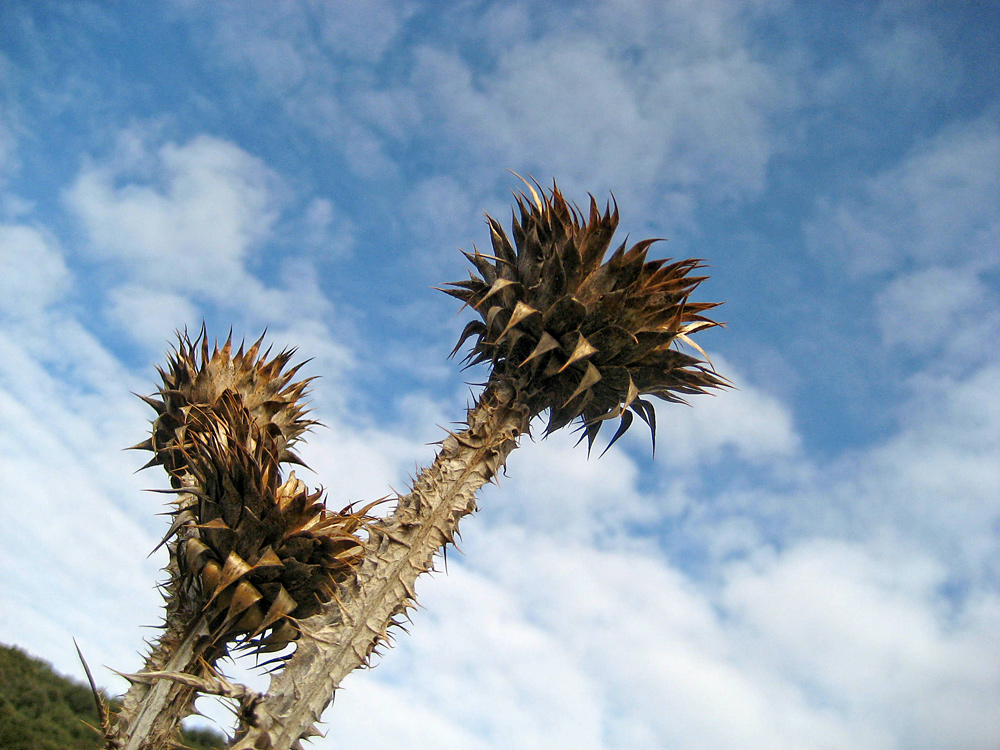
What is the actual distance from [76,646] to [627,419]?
14.9 feet

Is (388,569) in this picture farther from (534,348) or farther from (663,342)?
(663,342)

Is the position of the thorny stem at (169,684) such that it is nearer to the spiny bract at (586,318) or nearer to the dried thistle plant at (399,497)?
the dried thistle plant at (399,497)

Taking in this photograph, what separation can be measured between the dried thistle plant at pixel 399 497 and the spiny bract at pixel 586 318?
1 cm

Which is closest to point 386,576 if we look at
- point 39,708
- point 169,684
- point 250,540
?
point 250,540

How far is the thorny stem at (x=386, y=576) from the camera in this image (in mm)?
4055

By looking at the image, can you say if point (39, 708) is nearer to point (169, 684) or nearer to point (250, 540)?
point (169, 684)

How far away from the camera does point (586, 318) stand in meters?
4.79

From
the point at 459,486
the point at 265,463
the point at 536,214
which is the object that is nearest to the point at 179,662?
the point at 265,463

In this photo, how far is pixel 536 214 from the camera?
5059 millimetres

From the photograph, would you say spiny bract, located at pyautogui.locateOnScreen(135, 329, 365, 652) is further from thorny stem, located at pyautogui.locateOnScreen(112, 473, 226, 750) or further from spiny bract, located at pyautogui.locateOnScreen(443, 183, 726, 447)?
spiny bract, located at pyautogui.locateOnScreen(443, 183, 726, 447)

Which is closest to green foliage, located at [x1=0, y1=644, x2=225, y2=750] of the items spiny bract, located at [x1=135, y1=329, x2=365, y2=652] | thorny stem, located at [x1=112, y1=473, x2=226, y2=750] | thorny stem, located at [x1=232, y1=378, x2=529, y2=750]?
thorny stem, located at [x1=112, y1=473, x2=226, y2=750]

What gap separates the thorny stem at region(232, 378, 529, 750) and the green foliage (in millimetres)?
16085

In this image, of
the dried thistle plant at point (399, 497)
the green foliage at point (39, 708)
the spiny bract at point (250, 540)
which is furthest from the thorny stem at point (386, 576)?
the green foliage at point (39, 708)

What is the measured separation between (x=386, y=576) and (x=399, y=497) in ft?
2.05
